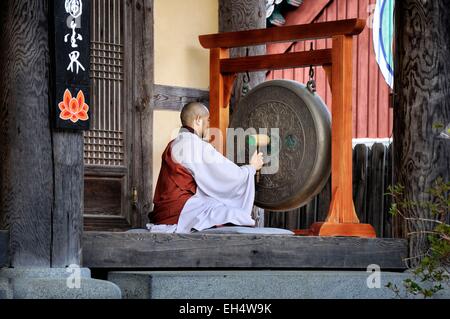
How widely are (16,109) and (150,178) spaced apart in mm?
3425

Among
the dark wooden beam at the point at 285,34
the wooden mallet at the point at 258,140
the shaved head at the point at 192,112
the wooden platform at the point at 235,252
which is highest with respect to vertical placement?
the dark wooden beam at the point at 285,34

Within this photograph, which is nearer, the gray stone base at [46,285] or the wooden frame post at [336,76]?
the gray stone base at [46,285]

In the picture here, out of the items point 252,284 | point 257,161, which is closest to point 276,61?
point 257,161

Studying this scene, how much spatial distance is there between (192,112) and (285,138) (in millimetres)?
873

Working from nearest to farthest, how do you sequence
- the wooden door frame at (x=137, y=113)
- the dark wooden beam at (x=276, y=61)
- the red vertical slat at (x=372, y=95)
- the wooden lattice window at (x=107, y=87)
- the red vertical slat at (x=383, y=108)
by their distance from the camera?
1. the dark wooden beam at (x=276, y=61)
2. the wooden lattice window at (x=107, y=87)
3. the wooden door frame at (x=137, y=113)
4. the red vertical slat at (x=383, y=108)
5. the red vertical slat at (x=372, y=95)

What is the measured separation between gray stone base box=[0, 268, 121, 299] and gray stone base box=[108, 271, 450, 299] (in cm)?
34

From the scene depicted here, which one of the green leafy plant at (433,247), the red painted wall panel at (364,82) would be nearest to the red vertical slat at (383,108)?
the red painted wall panel at (364,82)

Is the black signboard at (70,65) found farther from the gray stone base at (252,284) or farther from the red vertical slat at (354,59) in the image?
the red vertical slat at (354,59)

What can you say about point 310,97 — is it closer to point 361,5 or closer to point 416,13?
point 416,13

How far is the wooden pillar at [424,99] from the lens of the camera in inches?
400

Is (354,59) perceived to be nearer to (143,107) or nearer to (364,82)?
(364,82)

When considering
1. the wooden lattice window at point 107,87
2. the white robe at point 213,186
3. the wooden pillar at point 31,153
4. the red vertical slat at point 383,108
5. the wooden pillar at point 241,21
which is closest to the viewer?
the wooden pillar at point 31,153

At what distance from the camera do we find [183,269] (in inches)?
375

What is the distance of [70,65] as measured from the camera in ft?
28.1
